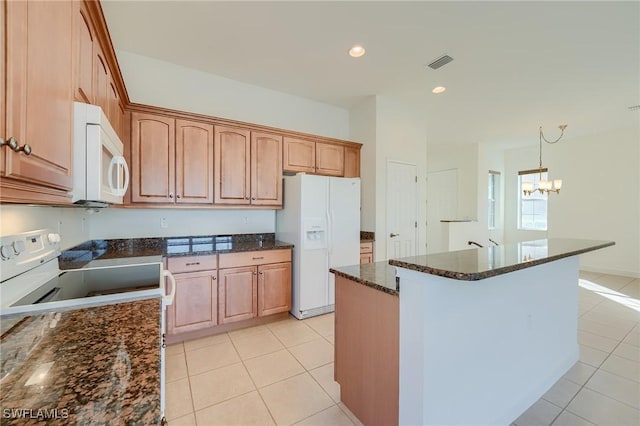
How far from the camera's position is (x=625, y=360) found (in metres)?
2.36

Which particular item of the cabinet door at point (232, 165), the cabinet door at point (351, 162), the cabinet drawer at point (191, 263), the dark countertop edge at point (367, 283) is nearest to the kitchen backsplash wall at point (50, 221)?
the cabinet drawer at point (191, 263)

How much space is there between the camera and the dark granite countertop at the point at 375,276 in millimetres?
1392

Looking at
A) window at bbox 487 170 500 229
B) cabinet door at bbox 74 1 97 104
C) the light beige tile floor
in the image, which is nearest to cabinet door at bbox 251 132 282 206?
the light beige tile floor

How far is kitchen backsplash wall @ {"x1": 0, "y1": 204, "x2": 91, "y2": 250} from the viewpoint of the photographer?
1.31m

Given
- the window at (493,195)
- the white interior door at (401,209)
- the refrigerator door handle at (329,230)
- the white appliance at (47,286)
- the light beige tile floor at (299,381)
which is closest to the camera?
the white appliance at (47,286)

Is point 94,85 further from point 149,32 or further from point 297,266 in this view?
point 297,266

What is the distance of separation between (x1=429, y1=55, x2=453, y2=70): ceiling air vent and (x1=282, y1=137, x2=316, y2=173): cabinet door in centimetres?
165

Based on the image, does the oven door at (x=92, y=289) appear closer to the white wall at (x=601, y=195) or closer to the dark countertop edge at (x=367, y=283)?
the dark countertop edge at (x=367, y=283)

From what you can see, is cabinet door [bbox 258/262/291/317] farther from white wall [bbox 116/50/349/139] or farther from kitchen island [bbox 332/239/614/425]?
white wall [bbox 116/50/349/139]

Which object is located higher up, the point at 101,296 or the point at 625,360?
the point at 101,296

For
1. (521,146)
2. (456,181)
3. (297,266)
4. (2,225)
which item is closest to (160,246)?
(297,266)

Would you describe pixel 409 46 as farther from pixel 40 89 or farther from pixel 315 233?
pixel 40 89

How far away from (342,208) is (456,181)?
4389 millimetres

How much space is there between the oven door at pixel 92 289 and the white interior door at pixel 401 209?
3.07 m
